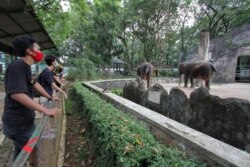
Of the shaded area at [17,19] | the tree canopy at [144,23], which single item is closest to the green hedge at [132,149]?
the shaded area at [17,19]

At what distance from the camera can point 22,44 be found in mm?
2031

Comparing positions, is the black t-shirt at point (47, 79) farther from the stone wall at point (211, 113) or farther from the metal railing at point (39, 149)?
the stone wall at point (211, 113)

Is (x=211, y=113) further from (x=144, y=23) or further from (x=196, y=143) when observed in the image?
(x=144, y=23)

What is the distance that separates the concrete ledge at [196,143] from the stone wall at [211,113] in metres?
0.78

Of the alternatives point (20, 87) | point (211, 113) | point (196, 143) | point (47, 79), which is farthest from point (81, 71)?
point (196, 143)

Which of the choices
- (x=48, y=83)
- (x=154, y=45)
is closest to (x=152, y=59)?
(x=154, y=45)

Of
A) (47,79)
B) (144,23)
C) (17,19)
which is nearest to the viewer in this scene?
(47,79)

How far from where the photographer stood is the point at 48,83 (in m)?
3.67

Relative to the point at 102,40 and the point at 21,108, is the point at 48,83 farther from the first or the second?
the point at 102,40

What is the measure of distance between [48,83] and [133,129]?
2145 millimetres

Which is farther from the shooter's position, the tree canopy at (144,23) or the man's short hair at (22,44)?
the tree canopy at (144,23)

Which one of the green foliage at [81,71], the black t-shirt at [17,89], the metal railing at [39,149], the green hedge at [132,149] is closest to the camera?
the metal railing at [39,149]

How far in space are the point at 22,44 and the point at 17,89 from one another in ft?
1.73

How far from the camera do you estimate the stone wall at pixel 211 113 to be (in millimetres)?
2500
